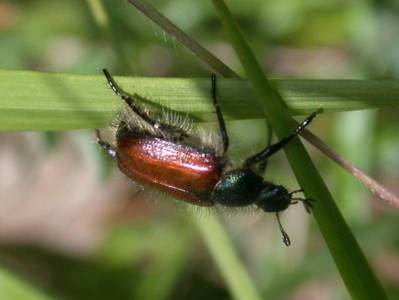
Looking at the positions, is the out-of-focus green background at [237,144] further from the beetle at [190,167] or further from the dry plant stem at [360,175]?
the dry plant stem at [360,175]

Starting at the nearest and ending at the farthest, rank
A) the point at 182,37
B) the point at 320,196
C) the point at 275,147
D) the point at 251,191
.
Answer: the point at 320,196
the point at 182,37
the point at 275,147
the point at 251,191

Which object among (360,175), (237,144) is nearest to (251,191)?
(237,144)

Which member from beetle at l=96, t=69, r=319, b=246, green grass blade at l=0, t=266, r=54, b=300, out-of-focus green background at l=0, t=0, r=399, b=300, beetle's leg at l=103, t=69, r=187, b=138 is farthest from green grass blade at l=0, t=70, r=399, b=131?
green grass blade at l=0, t=266, r=54, b=300

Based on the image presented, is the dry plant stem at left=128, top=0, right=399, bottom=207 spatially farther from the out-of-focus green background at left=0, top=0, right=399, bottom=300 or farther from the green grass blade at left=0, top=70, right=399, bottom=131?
the out-of-focus green background at left=0, top=0, right=399, bottom=300

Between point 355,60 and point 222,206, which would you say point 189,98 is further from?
point 355,60

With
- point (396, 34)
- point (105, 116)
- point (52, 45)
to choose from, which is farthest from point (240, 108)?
point (52, 45)

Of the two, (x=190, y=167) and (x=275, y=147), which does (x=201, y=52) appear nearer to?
(x=275, y=147)
